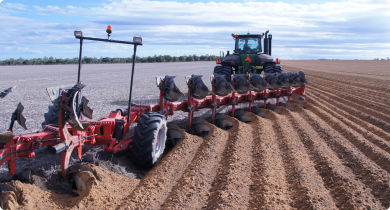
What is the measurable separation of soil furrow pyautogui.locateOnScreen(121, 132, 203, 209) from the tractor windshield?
7.82 metres

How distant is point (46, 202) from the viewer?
3049 millimetres

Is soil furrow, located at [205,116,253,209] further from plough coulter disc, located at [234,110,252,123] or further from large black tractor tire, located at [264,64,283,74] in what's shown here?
large black tractor tire, located at [264,64,283,74]

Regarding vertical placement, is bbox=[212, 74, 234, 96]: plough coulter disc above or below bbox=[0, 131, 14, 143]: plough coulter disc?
above

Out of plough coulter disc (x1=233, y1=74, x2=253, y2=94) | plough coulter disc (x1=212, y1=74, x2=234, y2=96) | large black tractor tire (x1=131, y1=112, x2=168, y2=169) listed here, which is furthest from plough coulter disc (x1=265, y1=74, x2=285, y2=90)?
large black tractor tire (x1=131, y1=112, x2=168, y2=169)

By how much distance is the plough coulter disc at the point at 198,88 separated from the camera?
6211 millimetres

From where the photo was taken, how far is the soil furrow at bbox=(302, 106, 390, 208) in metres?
3.46

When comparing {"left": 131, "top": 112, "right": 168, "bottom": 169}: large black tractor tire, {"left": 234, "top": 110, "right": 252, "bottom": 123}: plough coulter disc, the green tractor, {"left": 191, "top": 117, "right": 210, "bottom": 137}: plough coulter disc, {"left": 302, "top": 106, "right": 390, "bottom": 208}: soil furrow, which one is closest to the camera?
{"left": 302, "top": 106, "right": 390, "bottom": 208}: soil furrow

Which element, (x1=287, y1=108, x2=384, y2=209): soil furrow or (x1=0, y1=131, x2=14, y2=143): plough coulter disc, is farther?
(x1=287, y1=108, x2=384, y2=209): soil furrow

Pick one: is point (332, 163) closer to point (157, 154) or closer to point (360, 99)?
point (157, 154)

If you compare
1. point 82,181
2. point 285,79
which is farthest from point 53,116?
point 285,79

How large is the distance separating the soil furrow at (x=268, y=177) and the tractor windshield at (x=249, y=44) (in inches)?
277

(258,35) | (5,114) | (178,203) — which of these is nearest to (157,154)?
(178,203)

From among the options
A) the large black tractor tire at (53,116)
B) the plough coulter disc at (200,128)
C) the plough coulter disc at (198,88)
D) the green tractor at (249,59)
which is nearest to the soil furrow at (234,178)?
the plough coulter disc at (200,128)

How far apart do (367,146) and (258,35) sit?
7766 millimetres
